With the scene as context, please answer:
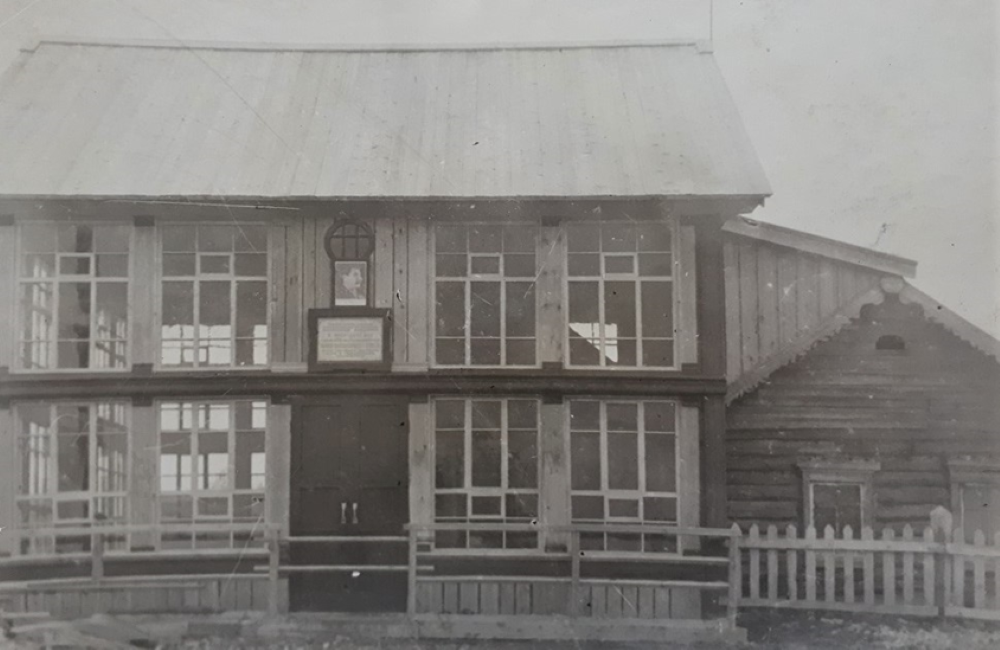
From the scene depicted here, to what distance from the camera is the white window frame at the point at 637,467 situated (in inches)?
483

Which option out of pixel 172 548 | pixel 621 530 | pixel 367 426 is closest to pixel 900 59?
pixel 621 530

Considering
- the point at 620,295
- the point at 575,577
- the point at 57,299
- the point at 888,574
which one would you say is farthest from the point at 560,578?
the point at 57,299

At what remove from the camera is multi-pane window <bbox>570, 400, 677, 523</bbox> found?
1228 centimetres

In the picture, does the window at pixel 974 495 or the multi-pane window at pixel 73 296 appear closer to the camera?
the multi-pane window at pixel 73 296

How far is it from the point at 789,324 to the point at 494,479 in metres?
5.12

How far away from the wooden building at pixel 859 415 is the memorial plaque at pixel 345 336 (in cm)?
506

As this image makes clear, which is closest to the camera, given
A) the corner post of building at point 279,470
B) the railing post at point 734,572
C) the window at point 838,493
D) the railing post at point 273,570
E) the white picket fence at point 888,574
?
the railing post at point 734,572

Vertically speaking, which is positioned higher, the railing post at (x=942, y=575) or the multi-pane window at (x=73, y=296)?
the multi-pane window at (x=73, y=296)

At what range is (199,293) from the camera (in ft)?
41.0

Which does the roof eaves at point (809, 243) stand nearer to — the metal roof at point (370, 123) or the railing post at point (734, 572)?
the metal roof at point (370, 123)

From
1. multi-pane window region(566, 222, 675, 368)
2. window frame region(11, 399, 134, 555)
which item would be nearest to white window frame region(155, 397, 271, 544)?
window frame region(11, 399, 134, 555)

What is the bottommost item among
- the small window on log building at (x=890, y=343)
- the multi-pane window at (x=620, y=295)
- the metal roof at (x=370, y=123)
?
the small window on log building at (x=890, y=343)

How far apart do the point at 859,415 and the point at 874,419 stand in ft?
0.69

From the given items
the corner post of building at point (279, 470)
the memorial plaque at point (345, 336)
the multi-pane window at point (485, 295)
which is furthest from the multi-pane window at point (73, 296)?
the multi-pane window at point (485, 295)
